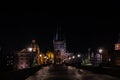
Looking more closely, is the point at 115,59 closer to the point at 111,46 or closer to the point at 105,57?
the point at 105,57

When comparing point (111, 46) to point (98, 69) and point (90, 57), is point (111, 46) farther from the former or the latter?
point (98, 69)

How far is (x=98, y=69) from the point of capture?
5981cm

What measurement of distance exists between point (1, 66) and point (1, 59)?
22.6 ft

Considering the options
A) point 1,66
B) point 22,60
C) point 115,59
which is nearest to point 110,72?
point 1,66

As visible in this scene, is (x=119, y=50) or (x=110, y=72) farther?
(x=119, y=50)

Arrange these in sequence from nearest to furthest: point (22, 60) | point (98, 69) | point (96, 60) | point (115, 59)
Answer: point (98, 69), point (115, 59), point (22, 60), point (96, 60)

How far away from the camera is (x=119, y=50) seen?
10100 cm

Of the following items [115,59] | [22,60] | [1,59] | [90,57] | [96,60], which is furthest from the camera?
[90,57]

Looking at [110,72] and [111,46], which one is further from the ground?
[111,46]

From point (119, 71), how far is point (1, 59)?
34808 millimetres

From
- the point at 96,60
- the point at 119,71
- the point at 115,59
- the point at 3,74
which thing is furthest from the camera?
the point at 96,60

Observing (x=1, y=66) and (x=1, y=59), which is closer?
Answer: (x=1, y=66)

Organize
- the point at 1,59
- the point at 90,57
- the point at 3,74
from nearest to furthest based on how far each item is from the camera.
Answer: the point at 3,74 < the point at 1,59 < the point at 90,57

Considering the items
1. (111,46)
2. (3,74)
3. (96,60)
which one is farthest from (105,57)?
(3,74)
